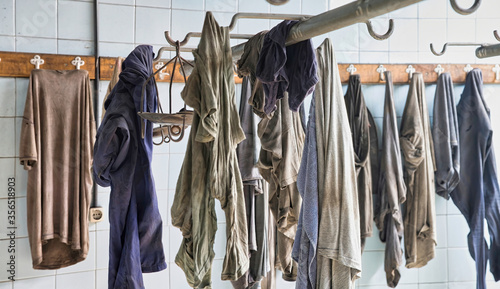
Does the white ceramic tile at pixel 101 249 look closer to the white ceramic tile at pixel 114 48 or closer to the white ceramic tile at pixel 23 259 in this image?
the white ceramic tile at pixel 23 259

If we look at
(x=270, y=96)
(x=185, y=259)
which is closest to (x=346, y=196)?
(x=270, y=96)

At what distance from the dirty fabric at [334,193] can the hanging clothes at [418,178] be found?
36.7 inches

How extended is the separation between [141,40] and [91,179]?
0.62 m

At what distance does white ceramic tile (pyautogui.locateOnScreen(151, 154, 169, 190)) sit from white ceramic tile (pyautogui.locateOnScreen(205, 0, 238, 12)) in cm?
69

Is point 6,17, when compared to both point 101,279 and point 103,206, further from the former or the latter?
point 101,279

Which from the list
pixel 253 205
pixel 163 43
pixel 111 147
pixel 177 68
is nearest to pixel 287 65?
pixel 111 147

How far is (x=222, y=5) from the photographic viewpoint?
213 centimetres

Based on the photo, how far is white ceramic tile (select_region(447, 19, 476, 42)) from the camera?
1885mm

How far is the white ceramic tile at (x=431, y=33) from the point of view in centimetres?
201

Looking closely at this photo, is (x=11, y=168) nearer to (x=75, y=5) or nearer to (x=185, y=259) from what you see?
(x=75, y=5)

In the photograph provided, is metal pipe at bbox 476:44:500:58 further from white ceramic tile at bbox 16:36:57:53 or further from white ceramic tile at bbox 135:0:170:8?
white ceramic tile at bbox 16:36:57:53

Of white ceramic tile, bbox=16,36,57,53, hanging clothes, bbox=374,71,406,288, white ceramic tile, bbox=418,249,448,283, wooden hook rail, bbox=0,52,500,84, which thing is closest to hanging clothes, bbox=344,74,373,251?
hanging clothes, bbox=374,71,406,288

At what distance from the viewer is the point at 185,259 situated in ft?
3.92

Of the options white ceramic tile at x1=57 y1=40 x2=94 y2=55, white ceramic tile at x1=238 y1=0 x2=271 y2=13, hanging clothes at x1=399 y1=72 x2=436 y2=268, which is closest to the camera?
white ceramic tile at x1=57 y1=40 x2=94 y2=55
